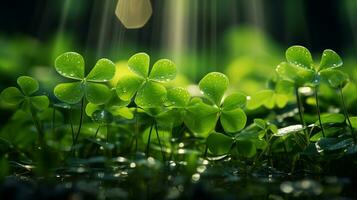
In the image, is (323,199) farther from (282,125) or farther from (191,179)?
(282,125)

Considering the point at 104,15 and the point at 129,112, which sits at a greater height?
the point at 104,15

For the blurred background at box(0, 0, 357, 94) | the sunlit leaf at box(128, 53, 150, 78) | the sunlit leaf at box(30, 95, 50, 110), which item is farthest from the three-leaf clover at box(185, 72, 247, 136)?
the blurred background at box(0, 0, 357, 94)

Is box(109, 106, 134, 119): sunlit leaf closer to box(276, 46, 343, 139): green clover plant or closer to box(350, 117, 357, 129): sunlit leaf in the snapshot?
box(276, 46, 343, 139): green clover plant

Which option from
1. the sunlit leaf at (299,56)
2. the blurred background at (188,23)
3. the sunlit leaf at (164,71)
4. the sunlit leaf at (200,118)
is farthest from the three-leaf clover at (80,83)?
the blurred background at (188,23)

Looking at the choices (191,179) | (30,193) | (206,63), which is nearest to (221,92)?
(191,179)

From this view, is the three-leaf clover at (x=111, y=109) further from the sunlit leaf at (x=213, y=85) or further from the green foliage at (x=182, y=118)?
the sunlit leaf at (x=213, y=85)

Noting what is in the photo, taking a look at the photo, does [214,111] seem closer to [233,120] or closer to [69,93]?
[233,120]
